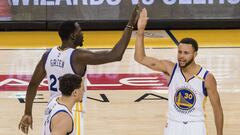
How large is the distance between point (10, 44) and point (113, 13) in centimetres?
234

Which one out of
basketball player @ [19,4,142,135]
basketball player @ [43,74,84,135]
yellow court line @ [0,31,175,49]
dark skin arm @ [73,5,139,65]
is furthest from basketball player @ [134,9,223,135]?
yellow court line @ [0,31,175,49]

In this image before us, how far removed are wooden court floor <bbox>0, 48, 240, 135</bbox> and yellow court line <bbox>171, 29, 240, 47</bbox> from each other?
71cm

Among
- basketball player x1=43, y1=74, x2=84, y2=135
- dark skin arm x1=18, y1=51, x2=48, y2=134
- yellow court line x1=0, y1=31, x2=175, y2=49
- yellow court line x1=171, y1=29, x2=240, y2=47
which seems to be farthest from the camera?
yellow court line x1=171, y1=29, x2=240, y2=47

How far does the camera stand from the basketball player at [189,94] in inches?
224

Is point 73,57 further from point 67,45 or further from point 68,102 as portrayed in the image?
point 68,102

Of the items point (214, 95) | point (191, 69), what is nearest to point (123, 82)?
point (191, 69)

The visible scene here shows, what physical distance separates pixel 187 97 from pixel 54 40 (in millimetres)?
8237

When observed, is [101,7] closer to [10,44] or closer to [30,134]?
[10,44]

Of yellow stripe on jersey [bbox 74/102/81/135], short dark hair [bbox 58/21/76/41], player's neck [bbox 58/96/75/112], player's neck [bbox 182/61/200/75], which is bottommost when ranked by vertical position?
yellow stripe on jersey [bbox 74/102/81/135]

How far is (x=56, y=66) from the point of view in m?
5.82

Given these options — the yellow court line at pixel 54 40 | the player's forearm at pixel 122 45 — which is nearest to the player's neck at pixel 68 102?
the player's forearm at pixel 122 45

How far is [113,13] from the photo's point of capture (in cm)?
1455

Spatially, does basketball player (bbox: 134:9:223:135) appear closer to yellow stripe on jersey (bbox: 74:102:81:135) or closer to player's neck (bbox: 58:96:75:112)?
yellow stripe on jersey (bbox: 74:102:81:135)

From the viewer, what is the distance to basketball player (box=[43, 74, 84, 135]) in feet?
15.7
